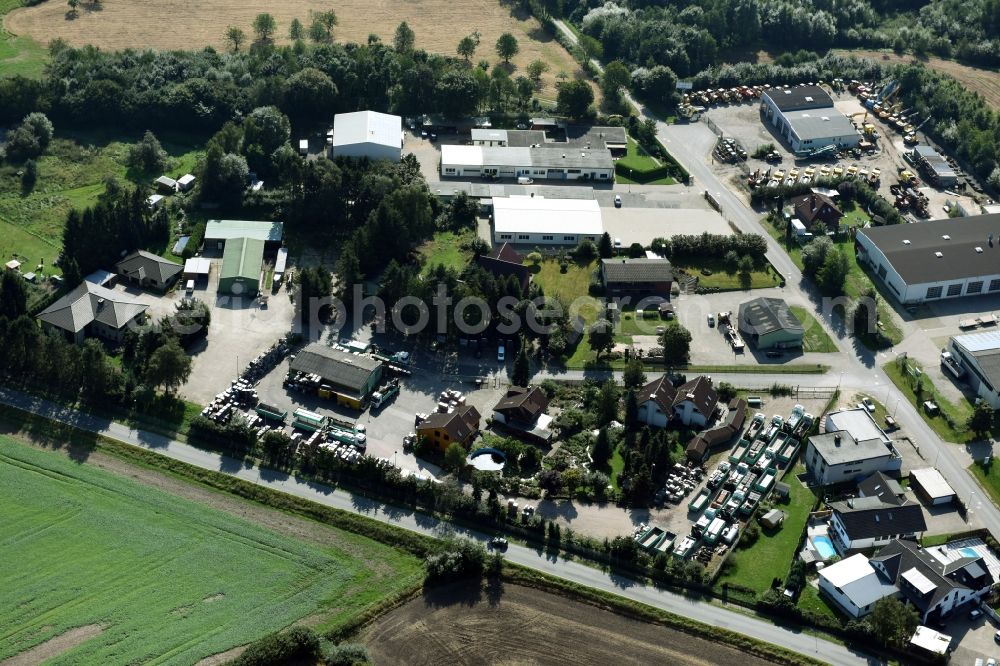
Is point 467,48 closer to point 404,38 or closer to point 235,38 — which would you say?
point 404,38

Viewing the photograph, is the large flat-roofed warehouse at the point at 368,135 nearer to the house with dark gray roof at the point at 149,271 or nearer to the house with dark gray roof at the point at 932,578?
the house with dark gray roof at the point at 149,271

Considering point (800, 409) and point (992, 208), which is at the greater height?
point (992, 208)

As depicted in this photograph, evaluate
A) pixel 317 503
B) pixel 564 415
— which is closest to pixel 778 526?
pixel 564 415

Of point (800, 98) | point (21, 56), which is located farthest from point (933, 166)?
point (21, 56)

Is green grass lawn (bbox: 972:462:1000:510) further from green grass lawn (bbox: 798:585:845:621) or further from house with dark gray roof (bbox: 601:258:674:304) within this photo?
house with dark gray roof (bbox: 601:258:674:304)

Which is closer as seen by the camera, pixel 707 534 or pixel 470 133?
pixel 707 534

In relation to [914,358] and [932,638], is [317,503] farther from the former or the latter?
[914,358]
